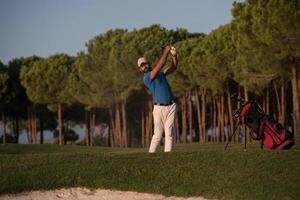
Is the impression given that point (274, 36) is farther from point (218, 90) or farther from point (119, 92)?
point (119, 92)

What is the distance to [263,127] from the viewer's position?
15594 millimetres

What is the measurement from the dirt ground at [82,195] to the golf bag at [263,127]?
405 cm

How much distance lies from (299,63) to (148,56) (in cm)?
2115

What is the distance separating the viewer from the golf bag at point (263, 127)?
51.2 ft

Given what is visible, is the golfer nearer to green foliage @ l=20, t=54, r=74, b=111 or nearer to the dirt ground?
the dirt ground

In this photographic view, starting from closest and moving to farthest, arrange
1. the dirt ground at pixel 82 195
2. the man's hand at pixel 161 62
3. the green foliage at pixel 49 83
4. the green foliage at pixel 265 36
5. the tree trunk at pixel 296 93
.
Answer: the dirt ground at pixel 82 195 → the man's hand at pixel 161 62 → the green foliage at pixel 265 36 → the tree trunk at pixel 296 93 → the green foliage at pixel 49 83

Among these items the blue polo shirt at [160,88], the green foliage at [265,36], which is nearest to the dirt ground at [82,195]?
the blue polo shirt at [160,88]

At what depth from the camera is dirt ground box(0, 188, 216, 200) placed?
1264 centimetres

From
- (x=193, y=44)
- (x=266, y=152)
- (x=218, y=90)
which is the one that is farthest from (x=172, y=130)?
(x=193, y=44)

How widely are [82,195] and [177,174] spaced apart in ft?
7.21

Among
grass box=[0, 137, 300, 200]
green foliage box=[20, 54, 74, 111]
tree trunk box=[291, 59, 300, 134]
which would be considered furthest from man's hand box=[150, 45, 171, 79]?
green foliage box=[20, 54, 74, 111]

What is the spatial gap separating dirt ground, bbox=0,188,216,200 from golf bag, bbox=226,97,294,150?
160 inches

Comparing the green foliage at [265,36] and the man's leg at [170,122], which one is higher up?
the green foliage at [265,36]

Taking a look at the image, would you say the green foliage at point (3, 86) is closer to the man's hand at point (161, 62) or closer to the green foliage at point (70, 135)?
the green foliage at point (70, 135)
